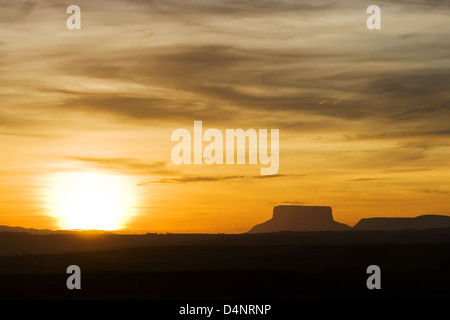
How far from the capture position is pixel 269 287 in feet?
219

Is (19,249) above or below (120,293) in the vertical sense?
above

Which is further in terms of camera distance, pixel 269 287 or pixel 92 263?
pixel 92 263
